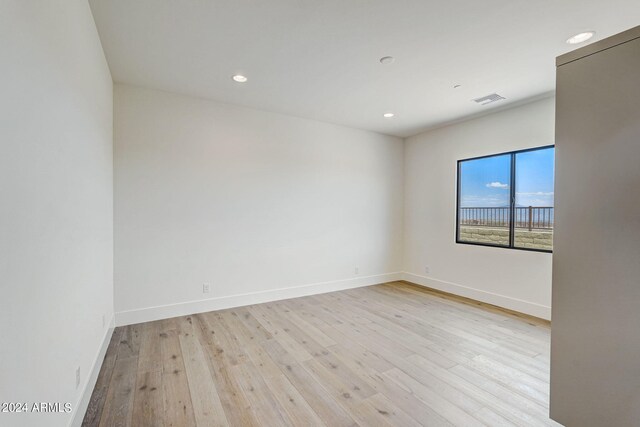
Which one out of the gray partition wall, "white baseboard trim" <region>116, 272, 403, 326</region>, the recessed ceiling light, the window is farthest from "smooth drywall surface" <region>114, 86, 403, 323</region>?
the gray partition wall

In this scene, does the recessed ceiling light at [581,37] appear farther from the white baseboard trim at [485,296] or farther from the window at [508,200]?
the white baseboard trim at [485,296]

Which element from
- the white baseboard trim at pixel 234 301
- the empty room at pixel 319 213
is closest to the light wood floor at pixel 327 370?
the empty room at pixel 319 213

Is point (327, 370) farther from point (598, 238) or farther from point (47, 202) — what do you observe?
point (47, 202)

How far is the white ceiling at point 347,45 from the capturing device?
6.48 ft

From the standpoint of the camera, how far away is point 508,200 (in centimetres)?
398

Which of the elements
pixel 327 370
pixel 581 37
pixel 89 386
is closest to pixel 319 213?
pixel 327 370

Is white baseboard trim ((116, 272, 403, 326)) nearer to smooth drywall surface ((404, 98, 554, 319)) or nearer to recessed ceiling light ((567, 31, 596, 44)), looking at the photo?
smooth drywall surface ((404, 98, 554, 319))

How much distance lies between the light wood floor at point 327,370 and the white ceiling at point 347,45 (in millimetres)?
2798

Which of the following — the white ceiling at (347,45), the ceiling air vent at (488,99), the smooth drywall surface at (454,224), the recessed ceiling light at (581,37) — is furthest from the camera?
the smooth drywall surface at (454,224)

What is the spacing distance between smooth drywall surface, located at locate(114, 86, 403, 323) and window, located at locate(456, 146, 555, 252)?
4.86 feet

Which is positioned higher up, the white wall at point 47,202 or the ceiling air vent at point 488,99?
the ceiling air vent at point 488,99

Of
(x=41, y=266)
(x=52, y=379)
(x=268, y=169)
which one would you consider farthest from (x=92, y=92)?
(x=268, y=169)

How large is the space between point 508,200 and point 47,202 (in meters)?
4.84

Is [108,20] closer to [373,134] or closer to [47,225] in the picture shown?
[47,225]
